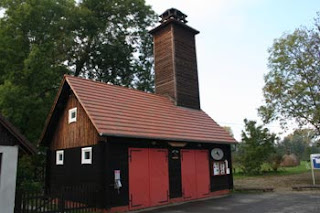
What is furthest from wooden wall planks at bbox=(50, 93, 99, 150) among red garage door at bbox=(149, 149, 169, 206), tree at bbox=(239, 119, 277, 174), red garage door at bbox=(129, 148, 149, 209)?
tree at bbox=(239, 119, 277, 174)

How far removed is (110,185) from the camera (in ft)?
36.7

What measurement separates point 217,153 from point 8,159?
1059 cm

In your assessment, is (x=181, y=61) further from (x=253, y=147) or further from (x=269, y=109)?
(x=253, y=147)

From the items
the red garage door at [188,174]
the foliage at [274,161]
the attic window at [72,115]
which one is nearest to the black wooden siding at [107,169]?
the red garage door at [188,174]

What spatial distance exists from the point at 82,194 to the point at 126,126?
124 inches

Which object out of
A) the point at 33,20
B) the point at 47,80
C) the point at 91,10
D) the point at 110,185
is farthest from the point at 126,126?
the point at 91,10

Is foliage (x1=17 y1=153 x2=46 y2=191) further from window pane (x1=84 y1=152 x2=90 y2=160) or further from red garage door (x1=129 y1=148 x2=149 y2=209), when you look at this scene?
red garage door (x1=129 y1=148 x2=149 y2=209)

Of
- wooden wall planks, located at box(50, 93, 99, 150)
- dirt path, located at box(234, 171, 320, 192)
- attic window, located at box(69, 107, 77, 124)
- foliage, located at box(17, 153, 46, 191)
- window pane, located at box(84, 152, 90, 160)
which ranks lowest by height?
dirt path, located at box(234, 171, 320, 192)

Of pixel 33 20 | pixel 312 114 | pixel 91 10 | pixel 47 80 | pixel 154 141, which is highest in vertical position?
pixel 91 10

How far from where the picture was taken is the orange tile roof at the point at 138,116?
472 inches

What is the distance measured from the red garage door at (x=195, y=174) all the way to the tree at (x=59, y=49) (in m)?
10.1

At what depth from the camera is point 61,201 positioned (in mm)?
10219

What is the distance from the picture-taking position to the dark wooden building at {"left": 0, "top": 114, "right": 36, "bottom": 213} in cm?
917

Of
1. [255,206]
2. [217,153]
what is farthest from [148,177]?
[217,153]
